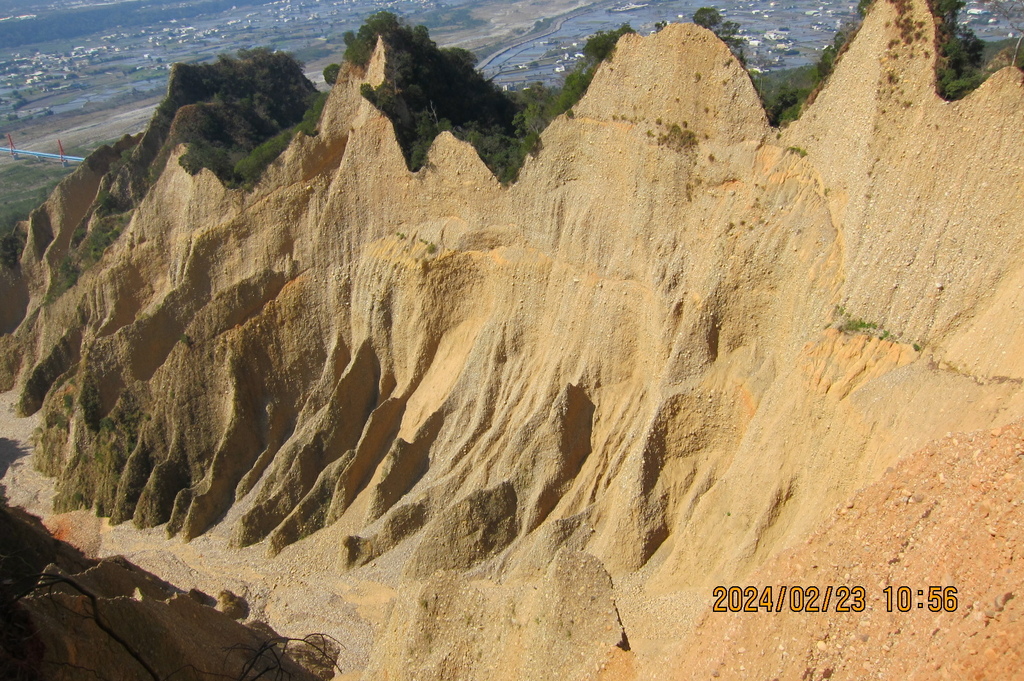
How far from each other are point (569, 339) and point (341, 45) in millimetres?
145734

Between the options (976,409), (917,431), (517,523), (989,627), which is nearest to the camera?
(989,627)

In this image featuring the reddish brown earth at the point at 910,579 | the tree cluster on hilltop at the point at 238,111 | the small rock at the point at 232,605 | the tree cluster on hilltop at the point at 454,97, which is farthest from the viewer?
the tree cluster on hilltop at the point at 238,111

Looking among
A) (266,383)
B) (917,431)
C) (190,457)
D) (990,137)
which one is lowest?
(190,457)

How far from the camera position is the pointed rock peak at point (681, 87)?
20.7 meters

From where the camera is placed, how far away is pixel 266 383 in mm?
28328

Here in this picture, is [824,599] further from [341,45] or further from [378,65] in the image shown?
[341,45]

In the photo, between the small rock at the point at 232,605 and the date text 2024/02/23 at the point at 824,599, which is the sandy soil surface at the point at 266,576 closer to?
the small rock at the point at 232,605

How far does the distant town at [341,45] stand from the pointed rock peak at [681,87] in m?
5.00

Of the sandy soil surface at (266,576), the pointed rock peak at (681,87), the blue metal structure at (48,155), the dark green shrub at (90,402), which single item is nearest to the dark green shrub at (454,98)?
the pointed rock peak at (681,87)

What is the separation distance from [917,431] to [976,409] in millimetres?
1171

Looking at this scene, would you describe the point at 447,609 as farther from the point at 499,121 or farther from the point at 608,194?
the point at 499,121

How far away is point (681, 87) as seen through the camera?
2150cm

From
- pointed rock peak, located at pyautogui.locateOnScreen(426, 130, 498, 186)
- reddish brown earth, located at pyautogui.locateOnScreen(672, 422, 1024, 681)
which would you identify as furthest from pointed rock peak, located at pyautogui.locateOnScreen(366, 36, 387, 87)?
reddish brown earth, located at pyautogui.locateOnScreen(672, 422, 1024, 681)

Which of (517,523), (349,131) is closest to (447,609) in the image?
(517,523)
